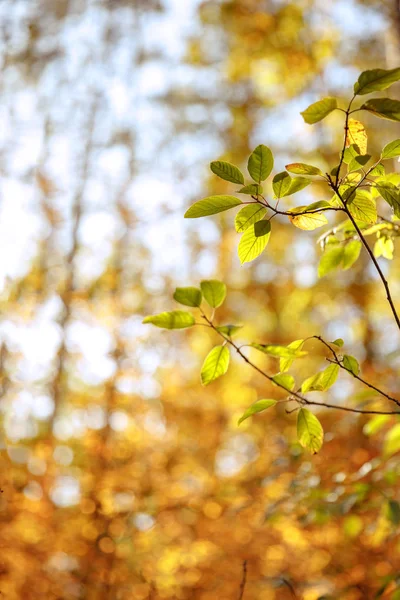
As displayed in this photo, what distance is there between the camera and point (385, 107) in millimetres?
518

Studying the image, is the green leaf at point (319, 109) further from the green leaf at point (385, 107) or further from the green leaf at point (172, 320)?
the green leaf at point (172, 320)

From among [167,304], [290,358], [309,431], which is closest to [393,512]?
[309,431]

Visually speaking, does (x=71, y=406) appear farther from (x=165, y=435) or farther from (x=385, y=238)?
(x=385, y=238)

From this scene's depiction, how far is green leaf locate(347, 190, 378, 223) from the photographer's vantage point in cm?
67

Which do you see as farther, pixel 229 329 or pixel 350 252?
pixel 350 252

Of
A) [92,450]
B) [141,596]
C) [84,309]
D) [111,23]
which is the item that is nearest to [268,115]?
[111,23]

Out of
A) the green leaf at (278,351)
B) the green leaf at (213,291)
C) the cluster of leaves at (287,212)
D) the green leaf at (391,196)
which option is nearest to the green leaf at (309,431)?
→ the cluster of leaves at (287,212)

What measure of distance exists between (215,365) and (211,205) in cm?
23

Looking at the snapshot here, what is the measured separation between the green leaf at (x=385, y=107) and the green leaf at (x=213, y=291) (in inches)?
11.5

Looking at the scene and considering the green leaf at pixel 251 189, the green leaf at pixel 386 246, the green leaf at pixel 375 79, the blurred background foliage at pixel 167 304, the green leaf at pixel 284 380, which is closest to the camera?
the green leaf at pixel 375 79

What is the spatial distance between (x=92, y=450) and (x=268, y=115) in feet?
9.44

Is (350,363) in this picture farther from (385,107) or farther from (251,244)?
(385,107)

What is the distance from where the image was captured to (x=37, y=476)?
2.41 meters

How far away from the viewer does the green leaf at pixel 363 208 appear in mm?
670
